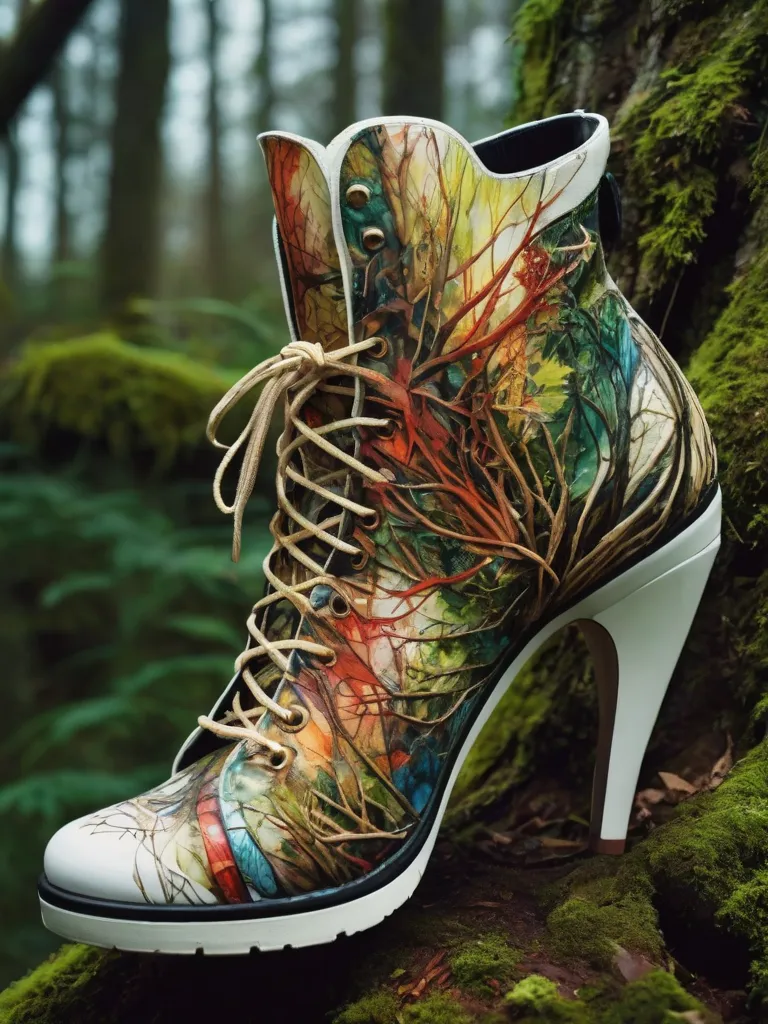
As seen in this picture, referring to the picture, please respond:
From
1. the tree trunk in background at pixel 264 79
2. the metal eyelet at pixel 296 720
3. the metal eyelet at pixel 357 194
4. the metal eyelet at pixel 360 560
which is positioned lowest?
the metal eyelet at pixel 296 720

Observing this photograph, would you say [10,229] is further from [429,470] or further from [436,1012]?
[436,1012]

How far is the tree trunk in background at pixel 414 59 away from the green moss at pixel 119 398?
192 centimetres

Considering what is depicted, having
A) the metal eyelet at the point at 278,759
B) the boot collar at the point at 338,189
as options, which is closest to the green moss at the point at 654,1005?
the metal eyelet at the point at 278,759

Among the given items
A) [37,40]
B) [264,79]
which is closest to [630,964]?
[37,40]

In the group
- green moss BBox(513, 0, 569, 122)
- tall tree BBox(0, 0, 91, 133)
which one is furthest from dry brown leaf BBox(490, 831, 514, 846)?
tall tree BBox(0, 0, 91, 133)

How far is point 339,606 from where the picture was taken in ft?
3.40

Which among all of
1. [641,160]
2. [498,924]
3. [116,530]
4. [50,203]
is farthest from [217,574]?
[50,203]

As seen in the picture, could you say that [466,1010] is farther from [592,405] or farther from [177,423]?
[177,423]

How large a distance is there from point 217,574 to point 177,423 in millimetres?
778

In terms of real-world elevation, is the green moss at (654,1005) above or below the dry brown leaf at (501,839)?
above

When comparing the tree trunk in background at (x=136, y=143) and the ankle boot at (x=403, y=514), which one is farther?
the tree trunk in background at (x=136, y=143)

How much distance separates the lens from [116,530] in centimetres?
346

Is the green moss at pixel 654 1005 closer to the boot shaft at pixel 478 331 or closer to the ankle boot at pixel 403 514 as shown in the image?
the ankle boot at pixel 403 514

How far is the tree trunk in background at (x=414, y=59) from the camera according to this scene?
4555 mm
